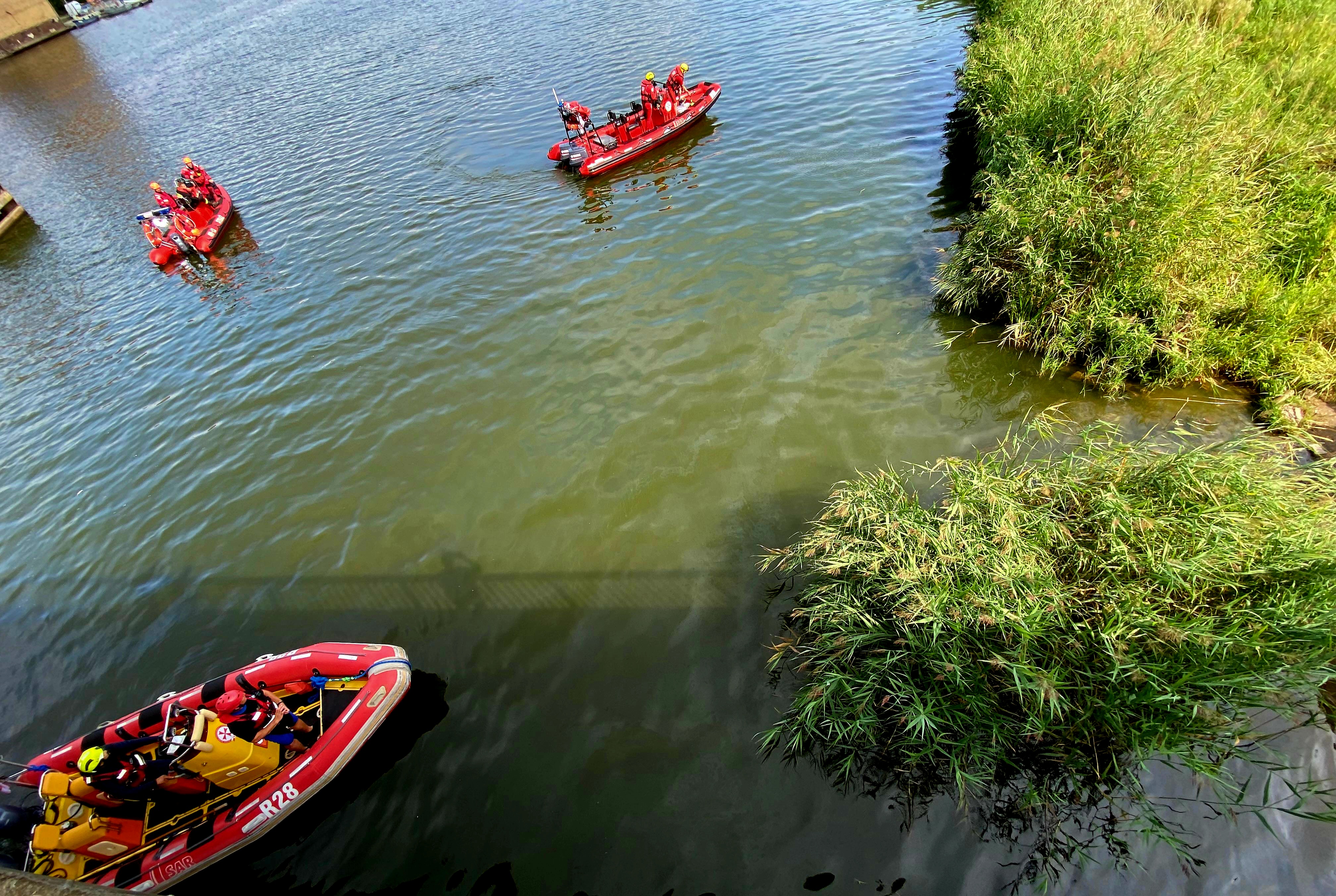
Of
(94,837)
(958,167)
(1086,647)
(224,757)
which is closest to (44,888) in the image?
(224,757)

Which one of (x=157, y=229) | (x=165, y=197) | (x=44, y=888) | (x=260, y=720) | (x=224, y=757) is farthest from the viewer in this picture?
(x=165, y=197)

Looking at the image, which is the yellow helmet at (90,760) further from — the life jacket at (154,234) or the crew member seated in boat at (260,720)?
the life jacket at (154,234)

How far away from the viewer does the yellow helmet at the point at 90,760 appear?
4.84 metres

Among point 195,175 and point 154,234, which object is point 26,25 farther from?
point 154,234

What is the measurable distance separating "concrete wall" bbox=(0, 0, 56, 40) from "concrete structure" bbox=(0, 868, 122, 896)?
67.2 meters

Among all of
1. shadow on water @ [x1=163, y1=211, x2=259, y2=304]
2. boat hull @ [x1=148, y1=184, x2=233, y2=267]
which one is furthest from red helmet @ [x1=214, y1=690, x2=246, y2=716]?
boat hull @ [x1=148, y1=184, x2=233, y2=267]

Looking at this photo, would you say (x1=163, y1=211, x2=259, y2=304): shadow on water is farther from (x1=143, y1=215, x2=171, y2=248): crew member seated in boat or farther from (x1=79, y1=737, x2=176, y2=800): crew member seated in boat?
(x1=79, y1=737, x2=176, y2=800): crew member seated in boat

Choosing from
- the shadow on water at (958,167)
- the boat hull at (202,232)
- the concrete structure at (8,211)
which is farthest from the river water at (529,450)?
the concrete structure at (8,211)

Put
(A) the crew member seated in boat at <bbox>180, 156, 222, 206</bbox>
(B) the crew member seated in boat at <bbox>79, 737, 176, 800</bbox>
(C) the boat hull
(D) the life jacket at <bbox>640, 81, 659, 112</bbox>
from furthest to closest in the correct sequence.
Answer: (A) the crew member seated in boat at <bbox>180, 156, 222, 206</bbox>
(D) the life jacket at <bbox>640, 81, 659, 112</bbox>
(C) the boat hull
(B) the crew member seated in boat at <bbox>79, 737, 176, 800</bbox>

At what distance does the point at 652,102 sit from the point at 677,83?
1.08 metres

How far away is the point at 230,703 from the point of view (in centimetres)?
530

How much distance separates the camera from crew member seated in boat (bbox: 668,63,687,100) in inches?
581

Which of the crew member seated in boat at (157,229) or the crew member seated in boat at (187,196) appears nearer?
the crew member seated in boat at (157,229)

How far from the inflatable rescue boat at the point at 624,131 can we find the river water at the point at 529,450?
419 mm
